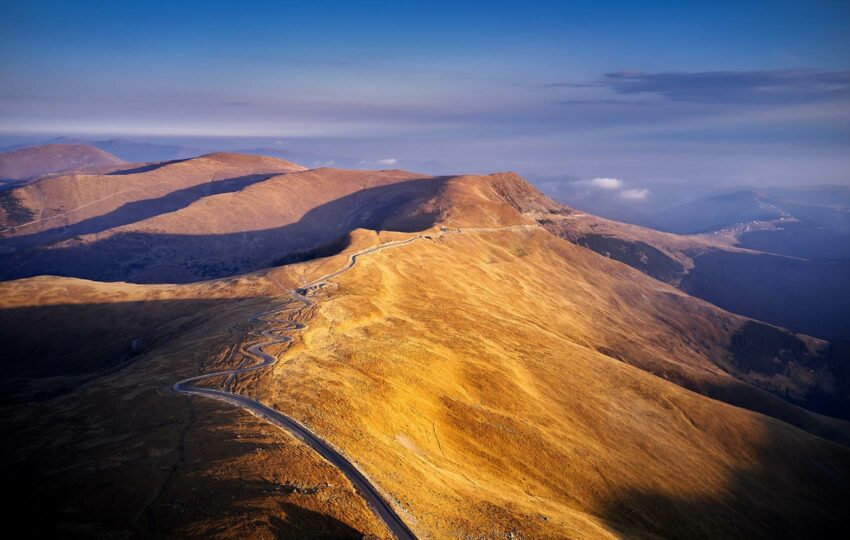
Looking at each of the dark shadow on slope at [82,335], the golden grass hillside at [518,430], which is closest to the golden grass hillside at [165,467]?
the golden grass hillside at [518,430]

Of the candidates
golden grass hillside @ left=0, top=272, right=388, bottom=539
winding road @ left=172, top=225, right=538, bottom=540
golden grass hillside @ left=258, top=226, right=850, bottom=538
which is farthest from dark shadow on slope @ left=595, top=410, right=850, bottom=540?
golden grass hillside @ left=0, top=272, right=388, bottom=539

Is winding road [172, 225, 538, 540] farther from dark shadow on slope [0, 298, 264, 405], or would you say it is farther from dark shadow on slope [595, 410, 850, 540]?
dark shadow on slope [595, 410, 850, 540]

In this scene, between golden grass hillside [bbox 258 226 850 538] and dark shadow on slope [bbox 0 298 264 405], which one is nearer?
golden grass hillside [bbox 258 226 850 538]

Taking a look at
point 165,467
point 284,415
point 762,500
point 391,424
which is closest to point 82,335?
point 284,415

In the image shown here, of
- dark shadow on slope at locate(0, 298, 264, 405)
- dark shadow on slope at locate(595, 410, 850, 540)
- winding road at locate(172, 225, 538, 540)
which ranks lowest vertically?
dark shadow on slope at locate(595, 410, 850, 540)

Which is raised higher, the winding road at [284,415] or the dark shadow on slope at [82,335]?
the winding road at [284,415]

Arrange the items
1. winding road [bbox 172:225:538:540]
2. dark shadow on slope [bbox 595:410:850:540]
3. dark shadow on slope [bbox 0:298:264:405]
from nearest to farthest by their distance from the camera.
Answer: winding road [bbox 172:225:538:540]
dark shadow on slope [bbox 595:410:850:540]
dark shadow on slope [bbox 0:298:264:405]

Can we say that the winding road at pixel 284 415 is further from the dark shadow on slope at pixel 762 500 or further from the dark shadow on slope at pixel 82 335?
the dark shadow on slope at pixel 762 500

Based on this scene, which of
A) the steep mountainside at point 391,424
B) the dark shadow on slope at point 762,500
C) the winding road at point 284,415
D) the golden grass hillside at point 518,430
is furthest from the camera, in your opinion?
the dark shadow on slope at point 762,500
